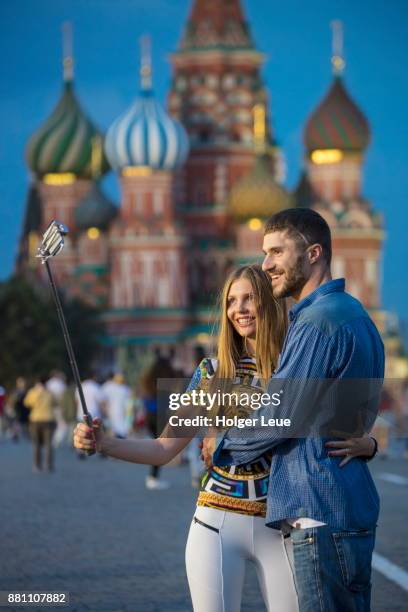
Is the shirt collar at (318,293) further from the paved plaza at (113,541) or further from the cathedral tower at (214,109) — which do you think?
the cathedral tower at (214,109)

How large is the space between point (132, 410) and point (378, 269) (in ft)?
177

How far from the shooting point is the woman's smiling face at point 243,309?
16.3ft

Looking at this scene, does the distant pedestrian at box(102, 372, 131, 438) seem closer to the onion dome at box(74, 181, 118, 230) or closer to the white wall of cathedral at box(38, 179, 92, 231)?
the onion dome at box(74, 181, 118, 230)

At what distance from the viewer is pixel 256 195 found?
8738 centimetres

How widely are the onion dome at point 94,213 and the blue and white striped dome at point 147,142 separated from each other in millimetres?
2221

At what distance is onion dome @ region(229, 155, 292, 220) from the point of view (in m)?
87.4

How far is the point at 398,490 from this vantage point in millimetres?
17609

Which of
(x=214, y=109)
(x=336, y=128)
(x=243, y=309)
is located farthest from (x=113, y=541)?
(x=214, y=109)

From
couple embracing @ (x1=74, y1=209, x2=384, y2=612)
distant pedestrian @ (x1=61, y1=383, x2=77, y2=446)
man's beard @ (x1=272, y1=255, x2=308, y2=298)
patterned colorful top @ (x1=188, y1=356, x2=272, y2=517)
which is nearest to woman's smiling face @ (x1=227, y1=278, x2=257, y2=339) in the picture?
couple embracing @ (x1=74, y1=209, x2=384, y2=612)

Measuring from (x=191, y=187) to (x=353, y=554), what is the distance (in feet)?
289

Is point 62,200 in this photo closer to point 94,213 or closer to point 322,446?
point 94,213

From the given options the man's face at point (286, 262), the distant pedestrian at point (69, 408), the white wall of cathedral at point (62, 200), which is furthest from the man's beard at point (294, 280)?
the white wall of cathedral at point (62, 200)

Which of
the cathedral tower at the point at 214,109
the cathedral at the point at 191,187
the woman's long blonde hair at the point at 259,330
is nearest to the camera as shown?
the woman's long blonde hair at the point at 259,330

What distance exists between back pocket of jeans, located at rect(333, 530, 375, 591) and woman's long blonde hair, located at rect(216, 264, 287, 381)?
663mm
